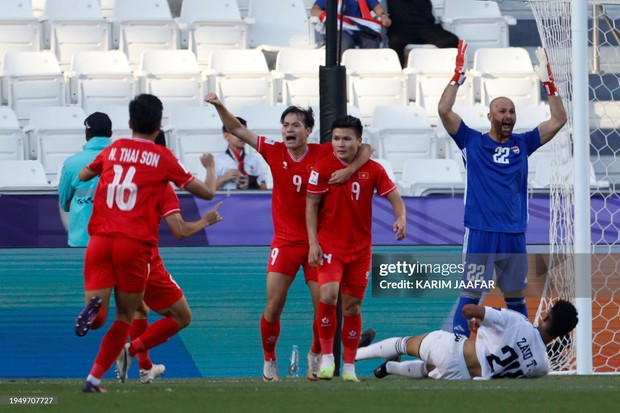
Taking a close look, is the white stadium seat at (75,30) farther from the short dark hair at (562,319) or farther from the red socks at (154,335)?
the short dark hair at (562,319)

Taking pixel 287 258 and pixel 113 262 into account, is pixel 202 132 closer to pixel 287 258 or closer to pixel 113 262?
pixel 287 258

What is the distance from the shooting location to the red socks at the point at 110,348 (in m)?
7.04

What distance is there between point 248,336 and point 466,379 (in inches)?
83.1

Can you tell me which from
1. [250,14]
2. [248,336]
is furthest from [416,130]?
[248,336]

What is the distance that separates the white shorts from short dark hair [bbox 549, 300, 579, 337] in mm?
603

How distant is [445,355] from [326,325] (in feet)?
2.87

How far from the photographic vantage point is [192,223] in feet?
24.5

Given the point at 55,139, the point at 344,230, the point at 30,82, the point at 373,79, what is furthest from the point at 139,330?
the point at 373,79

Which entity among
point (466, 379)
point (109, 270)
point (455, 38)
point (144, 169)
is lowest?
point (466, 379)

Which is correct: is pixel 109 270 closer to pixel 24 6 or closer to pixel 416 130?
pixel 416 130

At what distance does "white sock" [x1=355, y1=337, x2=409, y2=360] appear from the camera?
916 cm

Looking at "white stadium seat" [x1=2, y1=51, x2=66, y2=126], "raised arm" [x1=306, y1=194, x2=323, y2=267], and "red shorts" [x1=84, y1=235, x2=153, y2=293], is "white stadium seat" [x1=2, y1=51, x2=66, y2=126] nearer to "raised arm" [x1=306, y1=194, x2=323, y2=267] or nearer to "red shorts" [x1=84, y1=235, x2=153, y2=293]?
"raised arm" [x1=306, y1=194, x2=323, y2=267]

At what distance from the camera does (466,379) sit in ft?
28.0

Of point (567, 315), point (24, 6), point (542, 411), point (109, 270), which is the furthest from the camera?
point (24, 6)
